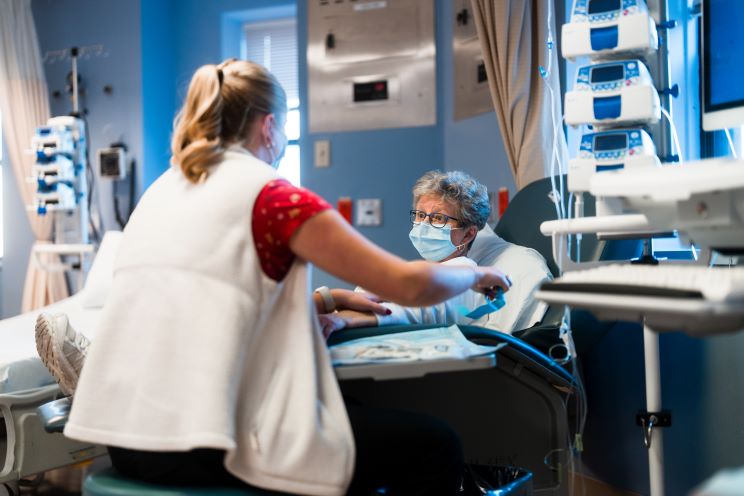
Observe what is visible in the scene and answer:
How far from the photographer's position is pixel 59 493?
106 inches

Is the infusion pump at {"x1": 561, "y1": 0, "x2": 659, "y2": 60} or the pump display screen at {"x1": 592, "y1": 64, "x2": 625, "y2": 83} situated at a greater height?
the infusion pump at {"x1": 561, "y1": 0, "x2": 659, "y2": 60}

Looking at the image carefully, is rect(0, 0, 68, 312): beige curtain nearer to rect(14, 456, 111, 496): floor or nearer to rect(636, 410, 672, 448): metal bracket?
rect(14, 456, 111, 496): floor

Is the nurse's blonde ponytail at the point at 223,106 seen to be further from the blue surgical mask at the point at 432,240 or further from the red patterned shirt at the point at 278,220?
the blue surgical mask at the point at 432,240

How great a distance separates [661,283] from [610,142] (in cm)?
82

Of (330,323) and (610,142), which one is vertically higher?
(610,142)

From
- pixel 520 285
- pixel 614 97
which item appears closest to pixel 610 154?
pixel 614 97

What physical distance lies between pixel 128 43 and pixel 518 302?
332cm

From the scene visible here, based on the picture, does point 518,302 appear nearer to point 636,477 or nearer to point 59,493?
point 636,477

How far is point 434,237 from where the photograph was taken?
214 cm

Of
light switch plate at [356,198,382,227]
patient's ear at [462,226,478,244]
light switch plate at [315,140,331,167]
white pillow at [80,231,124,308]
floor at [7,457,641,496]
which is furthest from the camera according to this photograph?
light switch plate at [315,140,331,167]

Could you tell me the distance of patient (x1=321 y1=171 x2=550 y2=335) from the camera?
6.61 ft

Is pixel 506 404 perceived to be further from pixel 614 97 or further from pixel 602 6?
pixel 602 6

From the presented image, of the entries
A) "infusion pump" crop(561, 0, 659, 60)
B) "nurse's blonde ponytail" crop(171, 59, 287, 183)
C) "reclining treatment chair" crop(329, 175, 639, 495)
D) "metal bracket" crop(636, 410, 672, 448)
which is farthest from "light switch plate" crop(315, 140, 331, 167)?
"nurse's blonde ponytail" crop(171, 59, 287, 183)

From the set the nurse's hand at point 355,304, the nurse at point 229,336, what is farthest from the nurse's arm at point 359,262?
the nurse's hand at point 355,304
